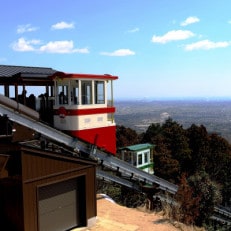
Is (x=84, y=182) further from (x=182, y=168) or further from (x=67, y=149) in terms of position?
(x=182, y=168)

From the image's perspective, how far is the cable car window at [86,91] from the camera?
1811 centimetres

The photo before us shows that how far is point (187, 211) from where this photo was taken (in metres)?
20.7

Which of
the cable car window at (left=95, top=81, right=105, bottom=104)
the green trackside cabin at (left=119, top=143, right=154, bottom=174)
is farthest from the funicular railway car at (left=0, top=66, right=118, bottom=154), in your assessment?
the green trackside cabin at (left=119, top=143, right=154, bottom=174)

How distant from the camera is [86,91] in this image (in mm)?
18328

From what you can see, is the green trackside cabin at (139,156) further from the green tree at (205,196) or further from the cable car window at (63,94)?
the cable car window at (63,94)

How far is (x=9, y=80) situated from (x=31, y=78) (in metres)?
1.07

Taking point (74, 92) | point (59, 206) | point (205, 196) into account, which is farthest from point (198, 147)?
point (59, 206)

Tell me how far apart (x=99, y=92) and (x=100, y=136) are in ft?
7.69

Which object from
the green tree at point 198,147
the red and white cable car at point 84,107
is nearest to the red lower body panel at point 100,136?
the red and white cable car at point 84,107

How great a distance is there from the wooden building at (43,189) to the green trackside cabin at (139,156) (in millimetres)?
13771

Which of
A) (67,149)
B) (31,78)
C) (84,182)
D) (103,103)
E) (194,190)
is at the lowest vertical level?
(194,190)

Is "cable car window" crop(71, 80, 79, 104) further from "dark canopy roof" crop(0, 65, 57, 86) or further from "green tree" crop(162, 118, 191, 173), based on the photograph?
"green tree" crop(162, 118, 191, 173)

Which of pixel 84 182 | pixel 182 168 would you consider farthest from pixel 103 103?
pixel 182 168

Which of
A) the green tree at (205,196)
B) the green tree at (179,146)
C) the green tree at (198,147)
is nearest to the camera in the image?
the green tree at (205,196)
